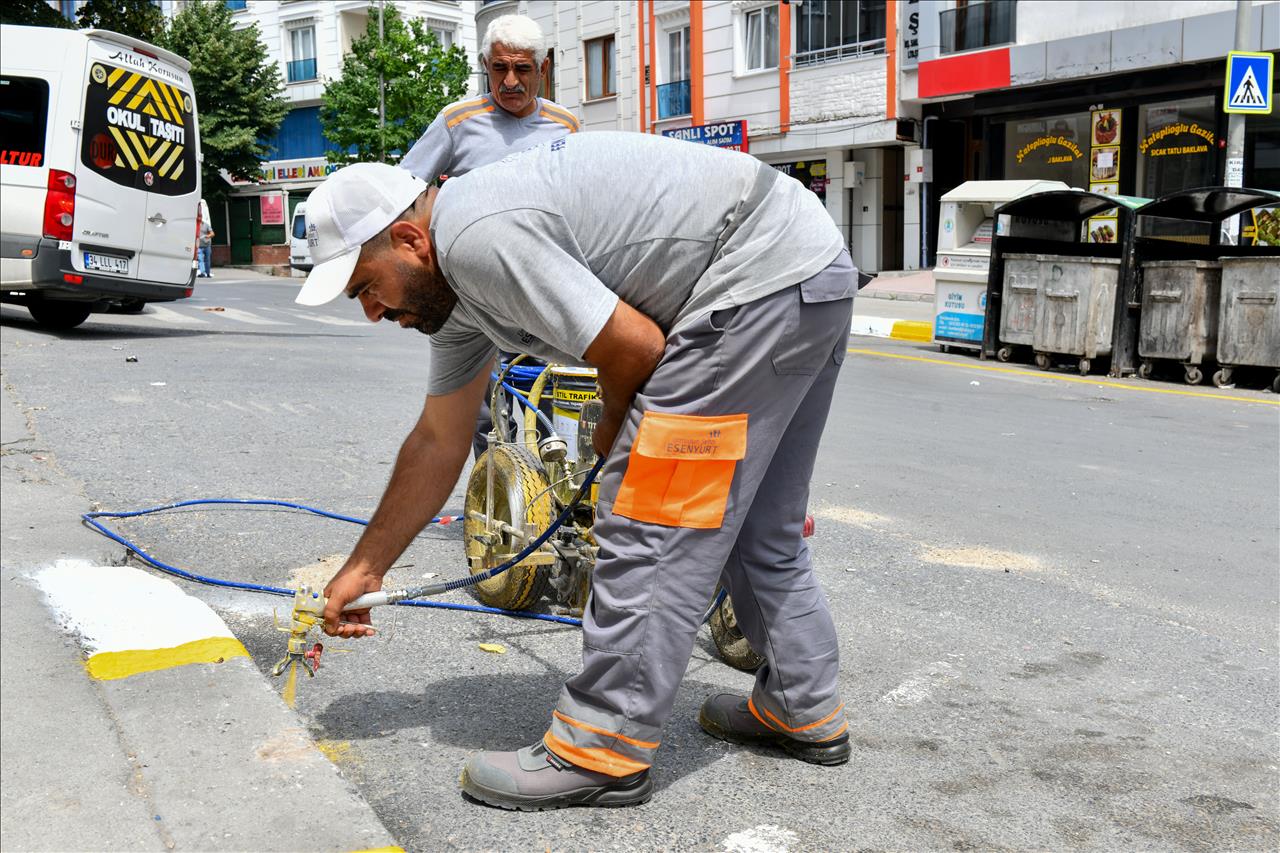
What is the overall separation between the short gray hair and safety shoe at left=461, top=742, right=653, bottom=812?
2949 mm

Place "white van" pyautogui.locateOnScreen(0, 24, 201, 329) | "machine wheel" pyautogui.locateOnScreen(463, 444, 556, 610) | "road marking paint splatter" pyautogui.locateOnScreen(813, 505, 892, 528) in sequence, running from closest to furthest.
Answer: "machine wheel" pyautogui.locateOnScreen(463, 444, 556, 610) < "road marking paint splatter" pyautogui.locateOnScreen(813, 505, 892, 528) < "white van" pyautogui.locateOnScreen(0, 24, 201, 329)

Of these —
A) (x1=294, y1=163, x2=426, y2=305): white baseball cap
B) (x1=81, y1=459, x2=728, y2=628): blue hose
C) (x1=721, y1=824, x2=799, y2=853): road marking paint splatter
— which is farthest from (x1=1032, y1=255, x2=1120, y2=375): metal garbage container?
(x1=294, y1=163, x2=426, y2=305): white baseball cap

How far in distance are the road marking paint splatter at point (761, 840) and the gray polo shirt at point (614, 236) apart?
110cm

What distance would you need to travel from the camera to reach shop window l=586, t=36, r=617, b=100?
3281 cm

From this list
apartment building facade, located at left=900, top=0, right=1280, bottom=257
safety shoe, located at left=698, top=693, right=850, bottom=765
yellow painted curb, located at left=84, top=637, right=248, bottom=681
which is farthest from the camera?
apartment building facade, located at left=900, top=0, right=1280, bottom=257

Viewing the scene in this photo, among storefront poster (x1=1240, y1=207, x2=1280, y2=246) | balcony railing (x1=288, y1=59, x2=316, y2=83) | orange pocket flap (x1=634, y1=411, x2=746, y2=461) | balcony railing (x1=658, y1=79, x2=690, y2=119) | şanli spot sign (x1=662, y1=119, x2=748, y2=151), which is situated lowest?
orange pocket flap (x1=634, y1=411, x2=746, y2=461)

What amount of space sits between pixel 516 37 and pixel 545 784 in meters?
3.07

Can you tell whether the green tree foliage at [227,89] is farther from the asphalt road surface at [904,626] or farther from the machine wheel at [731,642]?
the machine wheel at [731,642]

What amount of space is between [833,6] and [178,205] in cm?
1718

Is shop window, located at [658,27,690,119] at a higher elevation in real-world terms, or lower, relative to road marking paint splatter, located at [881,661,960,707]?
higher

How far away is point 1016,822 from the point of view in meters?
2.79

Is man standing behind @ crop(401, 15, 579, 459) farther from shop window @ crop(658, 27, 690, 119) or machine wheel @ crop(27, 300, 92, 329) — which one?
shop window @ crop(658, 27, 690, 119)

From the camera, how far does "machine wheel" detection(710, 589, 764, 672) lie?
3.70m

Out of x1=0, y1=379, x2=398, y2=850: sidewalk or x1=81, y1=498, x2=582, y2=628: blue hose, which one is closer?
x1=0, y1=379, x2=398, y2=850: sidewalk
